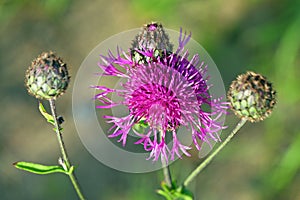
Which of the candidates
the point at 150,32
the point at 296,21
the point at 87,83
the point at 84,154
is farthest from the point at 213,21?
the point at 150,32

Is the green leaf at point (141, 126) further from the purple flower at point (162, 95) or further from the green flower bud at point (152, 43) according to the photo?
the green flower bud at point (152, 43)

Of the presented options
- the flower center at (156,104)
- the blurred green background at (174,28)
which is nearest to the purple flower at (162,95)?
the flower center at (156,104)

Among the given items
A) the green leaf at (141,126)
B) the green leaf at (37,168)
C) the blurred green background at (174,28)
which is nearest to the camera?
the green leaf at (37,168)

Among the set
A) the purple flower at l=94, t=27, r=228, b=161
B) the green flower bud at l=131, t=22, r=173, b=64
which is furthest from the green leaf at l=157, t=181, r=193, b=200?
the green flower bud at l=131, t=22, r=173, b=64

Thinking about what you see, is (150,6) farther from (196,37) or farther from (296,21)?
(296,21)

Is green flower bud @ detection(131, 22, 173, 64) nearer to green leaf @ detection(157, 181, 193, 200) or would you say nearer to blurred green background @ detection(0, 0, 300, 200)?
green leaf @ detection(157, 181, 193, 200)

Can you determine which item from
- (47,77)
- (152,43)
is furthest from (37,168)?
(152,43)

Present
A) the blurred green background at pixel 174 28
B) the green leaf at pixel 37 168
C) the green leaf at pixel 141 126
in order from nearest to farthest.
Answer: the green leaf at pixel 37 168
the green leaf at pixel 141 126
the blurred green background at pixel 174 28
